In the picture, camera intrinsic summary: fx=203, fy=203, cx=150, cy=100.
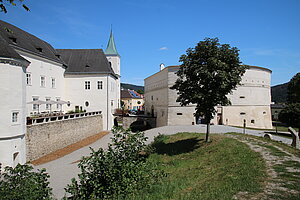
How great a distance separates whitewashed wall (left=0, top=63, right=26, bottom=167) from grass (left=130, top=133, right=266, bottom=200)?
10.1m

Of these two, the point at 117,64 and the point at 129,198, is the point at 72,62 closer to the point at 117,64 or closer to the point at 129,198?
the point at 117,64

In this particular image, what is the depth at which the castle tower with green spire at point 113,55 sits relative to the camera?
133 feet

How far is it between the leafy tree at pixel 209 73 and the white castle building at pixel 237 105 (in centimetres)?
1599

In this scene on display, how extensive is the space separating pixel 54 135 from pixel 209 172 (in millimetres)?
15864

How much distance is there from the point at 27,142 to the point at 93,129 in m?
12.7

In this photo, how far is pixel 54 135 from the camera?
19.4 meters

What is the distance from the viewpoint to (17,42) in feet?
71.8

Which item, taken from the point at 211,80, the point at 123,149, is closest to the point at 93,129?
the point at 211,80

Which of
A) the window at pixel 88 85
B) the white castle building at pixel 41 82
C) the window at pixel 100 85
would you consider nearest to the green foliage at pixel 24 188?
the white castle building at pixel 41 82

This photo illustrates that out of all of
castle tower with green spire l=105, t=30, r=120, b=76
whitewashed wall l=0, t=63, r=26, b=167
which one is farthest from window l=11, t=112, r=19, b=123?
castle tower with green spire l=105, t=30, r=120, b=76

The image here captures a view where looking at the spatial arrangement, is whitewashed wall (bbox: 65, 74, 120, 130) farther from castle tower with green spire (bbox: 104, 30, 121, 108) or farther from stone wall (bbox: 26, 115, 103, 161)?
castle tower with green spire (bbox: 104, 30, 121, 108)

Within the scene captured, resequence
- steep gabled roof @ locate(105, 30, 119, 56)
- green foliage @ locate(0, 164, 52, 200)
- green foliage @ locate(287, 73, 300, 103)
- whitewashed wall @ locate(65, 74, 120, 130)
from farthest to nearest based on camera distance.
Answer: green foliage @ locate(287, 73, 300, 103) → steep gabled roof @ locate(105, 30, 119, 56) → whitewashed wall @ locate(65, 74, 120, 130) → green foliage @ locate(0, 164, 52, 200)

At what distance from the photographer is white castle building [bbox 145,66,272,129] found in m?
29.2

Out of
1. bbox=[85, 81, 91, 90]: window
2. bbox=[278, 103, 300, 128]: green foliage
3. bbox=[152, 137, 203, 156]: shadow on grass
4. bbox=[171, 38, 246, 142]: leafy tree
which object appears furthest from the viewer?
bbox=[85, 81, 91, 90]: window
